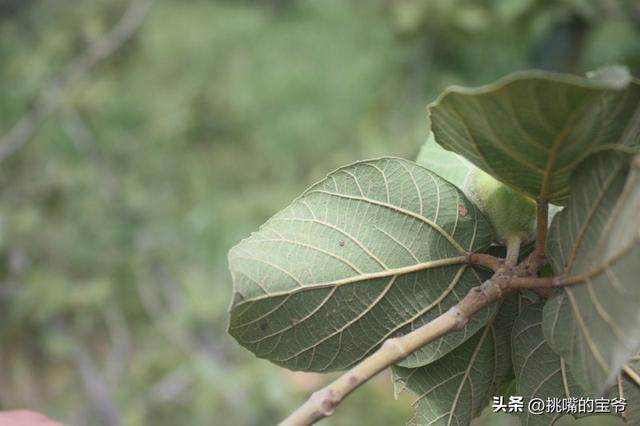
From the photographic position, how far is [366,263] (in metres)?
0.38

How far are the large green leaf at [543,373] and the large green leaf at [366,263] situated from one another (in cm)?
3

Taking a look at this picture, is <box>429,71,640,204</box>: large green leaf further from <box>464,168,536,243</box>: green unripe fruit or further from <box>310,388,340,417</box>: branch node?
<box>310,388,340,417</box>: branch node

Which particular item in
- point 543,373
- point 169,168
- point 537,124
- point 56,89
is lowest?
point 543,373

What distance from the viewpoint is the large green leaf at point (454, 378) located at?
40 cm

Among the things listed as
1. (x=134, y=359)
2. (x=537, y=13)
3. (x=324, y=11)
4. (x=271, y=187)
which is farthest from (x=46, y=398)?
(x=324, y=11)

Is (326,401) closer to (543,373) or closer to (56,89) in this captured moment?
(543,373)

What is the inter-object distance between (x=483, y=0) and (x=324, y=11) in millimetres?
2662

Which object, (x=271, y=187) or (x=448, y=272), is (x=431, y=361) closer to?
(x=448, y=272)

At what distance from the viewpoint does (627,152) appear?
300 millimetres

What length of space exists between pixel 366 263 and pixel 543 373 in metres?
0.11

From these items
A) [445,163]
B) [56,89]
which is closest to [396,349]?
[445,163]

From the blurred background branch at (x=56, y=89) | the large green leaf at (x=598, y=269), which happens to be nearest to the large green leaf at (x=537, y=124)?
the large green leaf at (x=598, y=269)

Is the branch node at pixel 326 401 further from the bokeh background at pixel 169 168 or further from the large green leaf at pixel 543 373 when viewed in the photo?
the bokeh background at pixel 169 168

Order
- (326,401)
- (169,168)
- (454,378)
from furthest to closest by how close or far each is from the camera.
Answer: (169,168), (454,378), (326,401)
